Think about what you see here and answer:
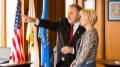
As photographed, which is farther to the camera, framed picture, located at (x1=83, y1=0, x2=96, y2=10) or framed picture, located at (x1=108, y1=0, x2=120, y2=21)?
framed picture, located at (x1=83, y1=0, x2=96, y2=10)

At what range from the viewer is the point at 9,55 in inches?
189

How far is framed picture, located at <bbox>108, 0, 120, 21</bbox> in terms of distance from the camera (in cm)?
454

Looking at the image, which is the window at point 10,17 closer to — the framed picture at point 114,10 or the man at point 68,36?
the man at point 68,36

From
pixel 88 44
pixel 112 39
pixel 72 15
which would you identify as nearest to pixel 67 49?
pixel 72 15

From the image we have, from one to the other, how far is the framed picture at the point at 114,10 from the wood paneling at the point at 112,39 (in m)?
0.06

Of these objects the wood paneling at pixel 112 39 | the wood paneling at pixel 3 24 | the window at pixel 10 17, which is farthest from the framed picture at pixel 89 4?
the wood paneling at pixel 3 24

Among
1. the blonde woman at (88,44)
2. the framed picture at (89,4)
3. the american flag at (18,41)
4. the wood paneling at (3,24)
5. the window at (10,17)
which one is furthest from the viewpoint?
the wood paneling at (3,24)

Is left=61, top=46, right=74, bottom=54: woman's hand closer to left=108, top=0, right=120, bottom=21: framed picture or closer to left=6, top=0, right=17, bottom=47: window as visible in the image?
left=108, top=0, right=120, bottom=21: framed picture

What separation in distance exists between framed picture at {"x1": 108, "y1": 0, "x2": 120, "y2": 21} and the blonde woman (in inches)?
56.7

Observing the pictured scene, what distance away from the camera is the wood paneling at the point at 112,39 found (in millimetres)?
4551

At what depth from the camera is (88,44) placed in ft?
10.2

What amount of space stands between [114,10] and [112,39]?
473 mm

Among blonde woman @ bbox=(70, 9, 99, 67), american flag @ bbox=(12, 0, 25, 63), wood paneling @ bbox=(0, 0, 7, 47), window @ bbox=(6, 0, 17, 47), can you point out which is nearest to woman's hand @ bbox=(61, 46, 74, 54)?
blonde woman @ bbox=(70, 9, 99, 67)

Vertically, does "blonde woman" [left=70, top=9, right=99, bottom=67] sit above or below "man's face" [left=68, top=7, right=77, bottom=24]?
below
